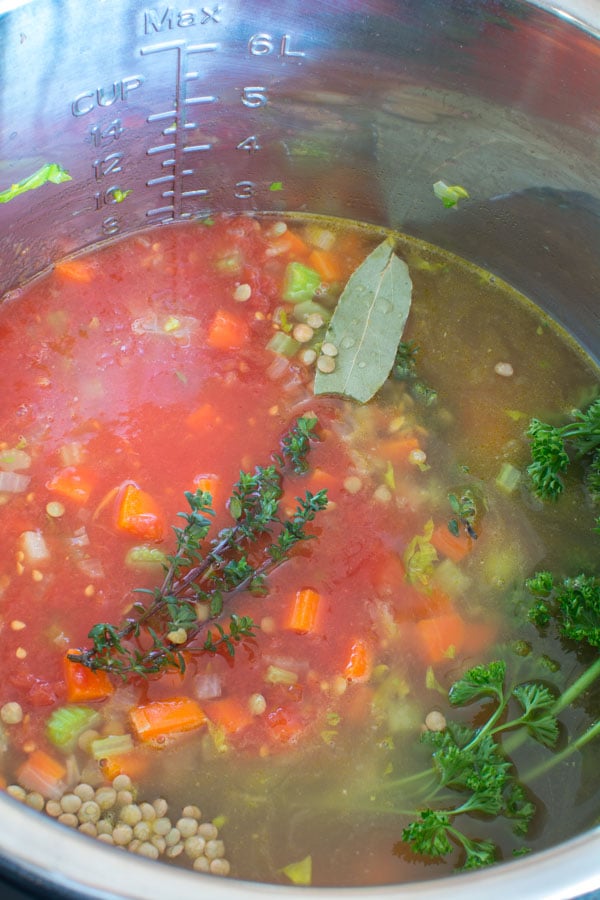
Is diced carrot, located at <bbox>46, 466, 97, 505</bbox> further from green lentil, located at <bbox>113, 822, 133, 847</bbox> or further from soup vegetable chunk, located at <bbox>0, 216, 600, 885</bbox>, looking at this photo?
green lentil, located at <bbox>113, 822, 133, 847</bbox>

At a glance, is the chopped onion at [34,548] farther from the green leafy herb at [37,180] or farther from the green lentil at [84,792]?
the green leafy herb at [37,180]

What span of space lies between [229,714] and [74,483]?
2.48 feet

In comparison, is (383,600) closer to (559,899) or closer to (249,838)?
(249,838)

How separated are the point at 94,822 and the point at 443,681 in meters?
0.93

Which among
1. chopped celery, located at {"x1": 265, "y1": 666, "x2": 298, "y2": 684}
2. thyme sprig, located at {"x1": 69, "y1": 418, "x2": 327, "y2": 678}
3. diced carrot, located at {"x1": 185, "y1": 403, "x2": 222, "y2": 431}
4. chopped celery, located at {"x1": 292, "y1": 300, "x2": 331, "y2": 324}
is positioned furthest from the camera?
chopped celery, located at {"x1": 292, "y1": 300, "x2": 331, "y2": 324}

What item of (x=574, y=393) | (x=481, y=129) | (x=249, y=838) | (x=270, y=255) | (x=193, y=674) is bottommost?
(x=249, y=838)

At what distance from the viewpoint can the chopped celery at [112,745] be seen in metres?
2.36

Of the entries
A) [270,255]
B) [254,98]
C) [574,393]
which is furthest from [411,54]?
[574,393]

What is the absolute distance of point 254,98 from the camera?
295 centimetres

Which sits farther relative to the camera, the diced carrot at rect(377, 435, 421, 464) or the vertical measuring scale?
the diced carrot at rect(377, 435, 421, 464)

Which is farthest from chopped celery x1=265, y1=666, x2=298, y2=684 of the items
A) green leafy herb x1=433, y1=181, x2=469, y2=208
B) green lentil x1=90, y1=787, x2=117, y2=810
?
green leafy herb x1=433, y1=181, x2=469, y2=208

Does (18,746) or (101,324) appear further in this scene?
(101,324)

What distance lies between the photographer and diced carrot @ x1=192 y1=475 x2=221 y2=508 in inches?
106

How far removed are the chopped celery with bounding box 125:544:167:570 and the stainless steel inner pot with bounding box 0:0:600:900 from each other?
3.22 ft
